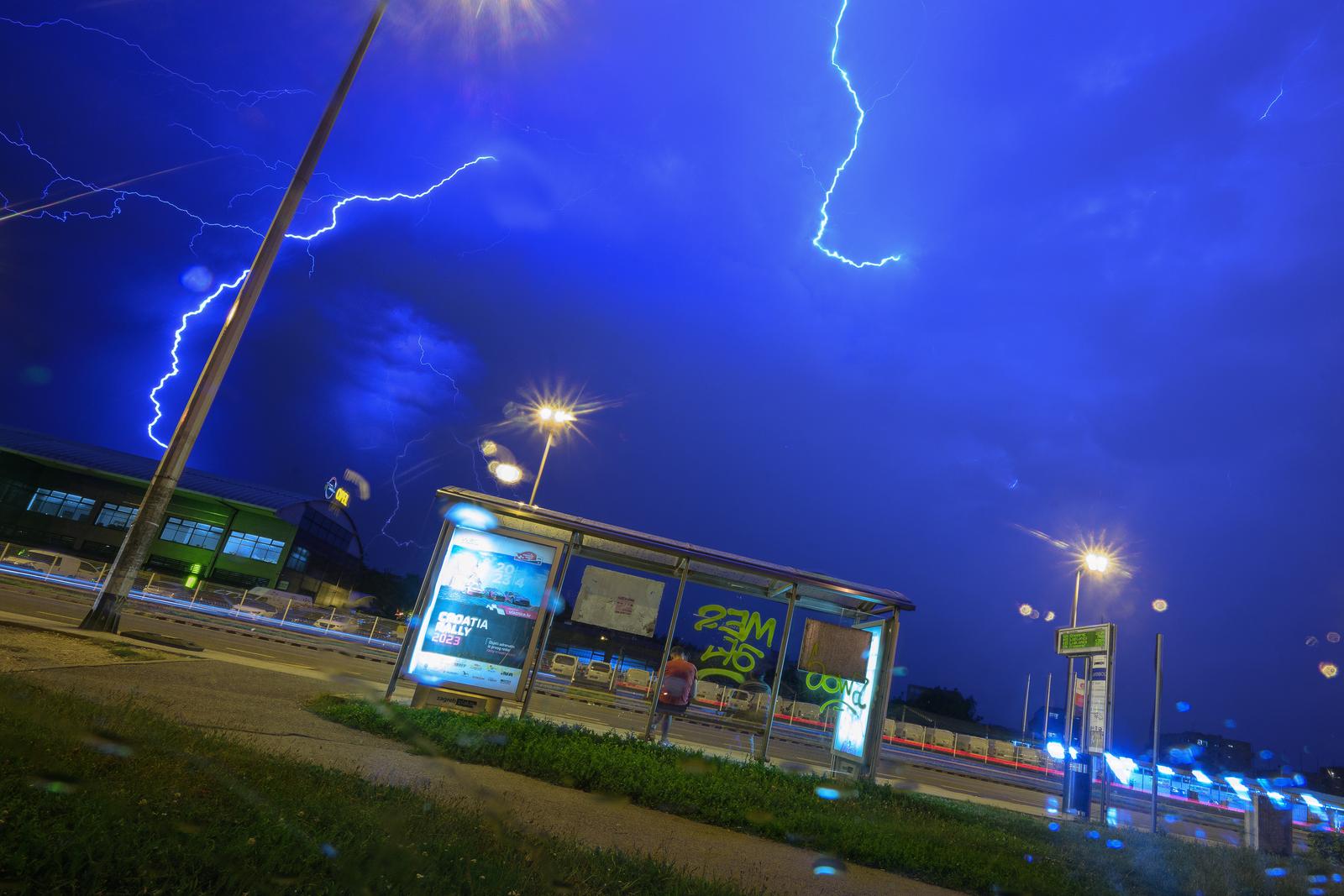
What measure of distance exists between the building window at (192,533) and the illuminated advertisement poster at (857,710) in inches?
1979

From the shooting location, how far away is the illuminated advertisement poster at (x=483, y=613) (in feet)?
33.0

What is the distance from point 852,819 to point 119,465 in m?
59.0

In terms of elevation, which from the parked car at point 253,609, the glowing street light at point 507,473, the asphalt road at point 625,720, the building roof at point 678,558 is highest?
the glowing street light at point 507,473

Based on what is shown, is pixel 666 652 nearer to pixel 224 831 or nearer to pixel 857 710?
pixel 857 710

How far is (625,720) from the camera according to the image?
16.4 meters

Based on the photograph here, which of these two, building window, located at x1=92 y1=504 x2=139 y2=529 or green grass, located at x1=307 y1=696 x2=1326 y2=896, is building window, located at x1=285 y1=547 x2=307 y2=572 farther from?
green grass, located at x1=307 y1=696 x2=1326 y2=896

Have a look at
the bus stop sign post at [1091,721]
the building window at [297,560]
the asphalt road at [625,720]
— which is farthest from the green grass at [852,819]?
the building window at [297,560]

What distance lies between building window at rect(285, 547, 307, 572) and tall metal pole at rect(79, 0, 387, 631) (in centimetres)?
4468

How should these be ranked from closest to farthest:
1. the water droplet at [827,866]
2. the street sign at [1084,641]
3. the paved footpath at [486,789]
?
the paved footpath at [486,789]
the water droplet at [827,866]
the street sign at [1084,641]

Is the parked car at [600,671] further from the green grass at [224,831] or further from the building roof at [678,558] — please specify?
the green grass at [224,831]

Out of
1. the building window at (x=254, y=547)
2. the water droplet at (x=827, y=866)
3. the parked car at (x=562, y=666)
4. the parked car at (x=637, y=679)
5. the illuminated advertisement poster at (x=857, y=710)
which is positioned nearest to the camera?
the water droplet at (x=827, y=866)

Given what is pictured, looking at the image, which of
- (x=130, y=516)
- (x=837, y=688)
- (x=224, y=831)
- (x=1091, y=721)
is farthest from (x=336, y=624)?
(x=224, y=831)

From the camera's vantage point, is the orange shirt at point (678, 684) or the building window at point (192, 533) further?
the building window at point (192, 533)

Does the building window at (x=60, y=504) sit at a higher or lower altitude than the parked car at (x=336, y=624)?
higher
